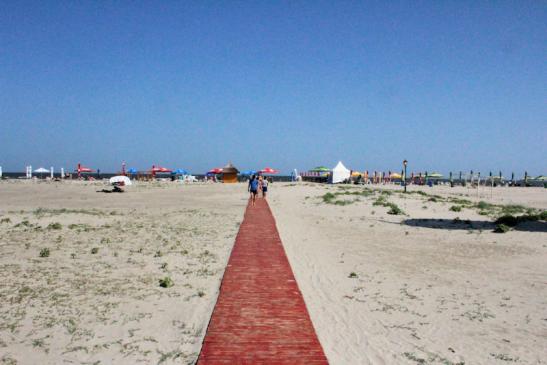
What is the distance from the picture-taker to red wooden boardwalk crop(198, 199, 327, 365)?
4086mm

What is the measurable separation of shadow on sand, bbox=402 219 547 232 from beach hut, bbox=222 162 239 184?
42661 millimetres

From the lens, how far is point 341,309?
19.3ft

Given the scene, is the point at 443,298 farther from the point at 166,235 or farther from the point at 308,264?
the point at 166,235

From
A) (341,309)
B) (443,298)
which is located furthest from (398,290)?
(341,309)

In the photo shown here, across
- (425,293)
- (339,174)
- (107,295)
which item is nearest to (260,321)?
(107,295)

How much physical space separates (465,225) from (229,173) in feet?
148

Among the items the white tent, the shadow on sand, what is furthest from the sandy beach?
the white tent

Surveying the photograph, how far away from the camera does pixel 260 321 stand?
4.90 metres

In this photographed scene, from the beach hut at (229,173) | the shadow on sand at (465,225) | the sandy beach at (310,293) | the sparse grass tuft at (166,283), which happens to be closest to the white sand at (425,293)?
the sandy beach at (310,293)

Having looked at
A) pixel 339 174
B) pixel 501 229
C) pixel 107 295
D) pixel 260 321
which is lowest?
pixel 107 295

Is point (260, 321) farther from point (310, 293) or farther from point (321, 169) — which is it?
point (321, 169)

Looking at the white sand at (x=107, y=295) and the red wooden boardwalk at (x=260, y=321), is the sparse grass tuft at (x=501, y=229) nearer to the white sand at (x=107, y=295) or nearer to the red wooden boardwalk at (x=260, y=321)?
the white sand at (x=107, y=295)

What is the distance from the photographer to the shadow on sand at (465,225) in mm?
14123

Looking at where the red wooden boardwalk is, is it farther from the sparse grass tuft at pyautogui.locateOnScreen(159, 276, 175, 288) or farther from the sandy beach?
the sparse grass tuft at pyautogui.locateOnScreen(159, 276, 175, 288)
